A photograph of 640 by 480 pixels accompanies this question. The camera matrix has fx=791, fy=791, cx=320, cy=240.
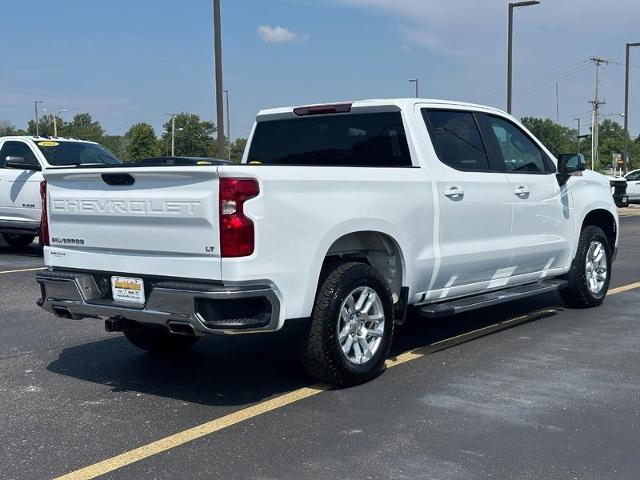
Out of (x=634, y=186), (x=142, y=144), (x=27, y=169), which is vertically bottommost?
(x=634, y=186)

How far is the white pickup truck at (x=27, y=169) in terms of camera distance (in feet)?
42.4

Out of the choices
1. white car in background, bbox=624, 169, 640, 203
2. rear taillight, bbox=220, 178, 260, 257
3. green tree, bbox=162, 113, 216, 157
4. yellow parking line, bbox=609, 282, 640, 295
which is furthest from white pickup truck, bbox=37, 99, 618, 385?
green tree, bbox=162, 113, 216, 157

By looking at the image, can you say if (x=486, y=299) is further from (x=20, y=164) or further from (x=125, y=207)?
(x=20, y=164)

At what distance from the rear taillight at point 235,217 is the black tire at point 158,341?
183 cm

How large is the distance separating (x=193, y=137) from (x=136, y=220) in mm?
66943

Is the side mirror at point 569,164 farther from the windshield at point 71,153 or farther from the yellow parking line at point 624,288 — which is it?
the windshield at point 71,153

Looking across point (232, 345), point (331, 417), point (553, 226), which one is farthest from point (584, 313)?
point (331, 417)

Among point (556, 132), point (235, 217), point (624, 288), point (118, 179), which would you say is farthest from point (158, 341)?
point (556, 132)

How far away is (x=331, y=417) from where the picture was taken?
4.67 m

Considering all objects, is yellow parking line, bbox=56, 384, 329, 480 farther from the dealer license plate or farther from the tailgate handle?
the tailgate handle

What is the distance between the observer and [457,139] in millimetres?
6500

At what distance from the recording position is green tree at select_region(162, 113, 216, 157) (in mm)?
69938

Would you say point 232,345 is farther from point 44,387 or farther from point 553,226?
point 553,226

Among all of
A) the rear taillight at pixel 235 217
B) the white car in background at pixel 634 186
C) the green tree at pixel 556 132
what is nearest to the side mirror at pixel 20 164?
the rear taillight at pixel 235 217
